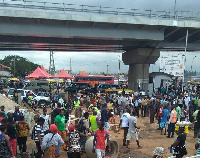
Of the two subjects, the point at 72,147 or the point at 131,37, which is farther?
the point at 131,37

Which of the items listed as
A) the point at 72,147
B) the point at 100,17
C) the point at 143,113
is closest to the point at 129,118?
the point at 72,147

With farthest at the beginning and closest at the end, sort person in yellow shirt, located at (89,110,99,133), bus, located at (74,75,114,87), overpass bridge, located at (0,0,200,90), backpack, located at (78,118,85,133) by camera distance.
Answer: bus, located at (74,75,114,87)
overpass bridge, located at (0,0,200,90)
person in yellow shirt, located at (89,110,99,133)
backpack, located at (78,118,85,133)

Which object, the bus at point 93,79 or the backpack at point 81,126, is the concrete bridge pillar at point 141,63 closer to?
the bus at point 93,79

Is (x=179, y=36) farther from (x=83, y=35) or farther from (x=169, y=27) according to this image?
(x=83, y=35)

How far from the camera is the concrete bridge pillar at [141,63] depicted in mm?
32656

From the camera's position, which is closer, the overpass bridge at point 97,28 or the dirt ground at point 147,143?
the dirt ground at point 147,143

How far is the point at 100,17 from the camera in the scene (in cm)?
2509

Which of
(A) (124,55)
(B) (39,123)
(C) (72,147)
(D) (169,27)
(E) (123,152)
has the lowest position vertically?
A: (E) (123,152)

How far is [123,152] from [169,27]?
70.0 ft

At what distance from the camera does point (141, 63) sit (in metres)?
33.9

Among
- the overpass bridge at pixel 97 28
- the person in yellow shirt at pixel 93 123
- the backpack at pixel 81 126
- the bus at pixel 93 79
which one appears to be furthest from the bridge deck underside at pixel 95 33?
the backpack at pixel 81 126

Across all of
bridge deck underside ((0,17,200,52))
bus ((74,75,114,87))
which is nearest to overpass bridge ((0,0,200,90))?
bridge deck underside ((0,17,200,52))

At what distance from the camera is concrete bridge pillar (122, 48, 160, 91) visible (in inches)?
1286

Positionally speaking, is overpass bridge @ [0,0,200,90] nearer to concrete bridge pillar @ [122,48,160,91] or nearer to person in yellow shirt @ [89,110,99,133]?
concrete bridge pillar @ [122,48,160,91]
